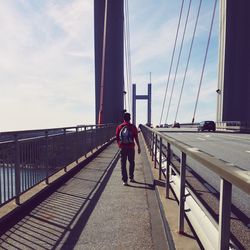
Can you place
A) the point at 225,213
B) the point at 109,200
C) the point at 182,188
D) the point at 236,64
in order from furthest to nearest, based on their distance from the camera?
the point at 236,64 < the point at 109,200 < the point at 182,188 < the point at 225,213

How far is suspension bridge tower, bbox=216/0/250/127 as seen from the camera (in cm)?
4338

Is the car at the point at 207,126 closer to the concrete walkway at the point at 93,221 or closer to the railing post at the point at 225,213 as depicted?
the concrete walkway at the point at 93,221

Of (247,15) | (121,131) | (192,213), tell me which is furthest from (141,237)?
(247,15)

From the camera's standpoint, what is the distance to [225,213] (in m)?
1.79

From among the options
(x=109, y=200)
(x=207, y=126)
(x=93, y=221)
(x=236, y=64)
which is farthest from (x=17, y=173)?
(x=236, y=64)

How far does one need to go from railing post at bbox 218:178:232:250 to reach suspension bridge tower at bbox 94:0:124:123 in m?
28.1

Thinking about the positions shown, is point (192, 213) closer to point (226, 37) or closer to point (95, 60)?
point (95, 60)

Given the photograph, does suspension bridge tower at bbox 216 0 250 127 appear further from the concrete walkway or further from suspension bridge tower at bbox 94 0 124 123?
the concrete walkway

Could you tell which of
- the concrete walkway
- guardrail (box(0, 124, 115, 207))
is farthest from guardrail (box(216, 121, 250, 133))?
the concrete walkway

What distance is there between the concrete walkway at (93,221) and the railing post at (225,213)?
1548 mm

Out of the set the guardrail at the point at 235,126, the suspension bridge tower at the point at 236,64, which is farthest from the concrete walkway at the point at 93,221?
the suspension bridge tower at the point at 236,64

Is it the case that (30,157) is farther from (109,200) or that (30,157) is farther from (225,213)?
(225,213)

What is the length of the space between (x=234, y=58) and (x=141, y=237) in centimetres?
4562

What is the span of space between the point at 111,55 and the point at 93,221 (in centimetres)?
2902
